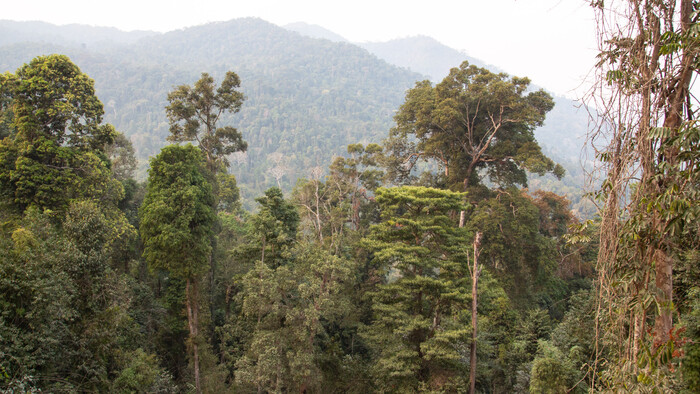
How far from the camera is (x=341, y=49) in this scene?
15662cm

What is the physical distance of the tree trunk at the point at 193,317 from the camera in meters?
13.0

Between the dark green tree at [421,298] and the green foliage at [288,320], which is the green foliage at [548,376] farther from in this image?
the green foliage at [288,320]

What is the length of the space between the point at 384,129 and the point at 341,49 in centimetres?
7422

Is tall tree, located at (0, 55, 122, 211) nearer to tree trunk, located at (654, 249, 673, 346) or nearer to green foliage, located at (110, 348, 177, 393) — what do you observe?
green foliage, located at (110, 348, 177, 393)

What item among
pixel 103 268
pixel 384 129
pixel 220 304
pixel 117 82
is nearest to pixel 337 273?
pixel 103 268

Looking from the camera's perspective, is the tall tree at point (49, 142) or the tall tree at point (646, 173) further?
the tall tree at point (49, 142)

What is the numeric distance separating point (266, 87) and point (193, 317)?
10116 cm

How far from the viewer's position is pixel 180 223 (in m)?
12.8

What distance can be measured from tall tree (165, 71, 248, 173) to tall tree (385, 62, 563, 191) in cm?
832

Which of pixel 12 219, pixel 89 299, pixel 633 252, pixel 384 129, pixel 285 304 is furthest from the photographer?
pixel 384 129

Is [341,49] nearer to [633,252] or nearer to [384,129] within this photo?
[384,129]

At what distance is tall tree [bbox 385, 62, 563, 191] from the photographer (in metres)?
16.6

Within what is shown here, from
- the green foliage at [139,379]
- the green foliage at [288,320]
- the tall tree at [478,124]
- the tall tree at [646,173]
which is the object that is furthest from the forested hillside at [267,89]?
the tall tree at [646,173]

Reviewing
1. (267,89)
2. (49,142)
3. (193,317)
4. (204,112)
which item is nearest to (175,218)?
(193,317)
